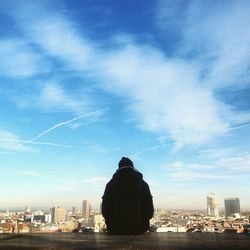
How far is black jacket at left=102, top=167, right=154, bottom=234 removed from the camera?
10.2m

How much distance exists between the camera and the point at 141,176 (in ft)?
36.0

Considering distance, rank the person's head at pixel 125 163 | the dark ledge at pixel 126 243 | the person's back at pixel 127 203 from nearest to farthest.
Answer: the dark ledge at pixel 126 243 < the person's back at pixel 127 203 < the person's head at pixel 125 163

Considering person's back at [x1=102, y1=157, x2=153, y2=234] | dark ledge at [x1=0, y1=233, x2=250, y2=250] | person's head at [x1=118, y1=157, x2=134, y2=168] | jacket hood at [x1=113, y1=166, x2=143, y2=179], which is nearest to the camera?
dark ledge at [x1=0, y1=233, x2=250, y2=250]

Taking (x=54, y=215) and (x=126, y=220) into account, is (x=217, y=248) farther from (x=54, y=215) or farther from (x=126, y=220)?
(x=54, y=215)

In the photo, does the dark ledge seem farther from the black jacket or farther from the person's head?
the person's head

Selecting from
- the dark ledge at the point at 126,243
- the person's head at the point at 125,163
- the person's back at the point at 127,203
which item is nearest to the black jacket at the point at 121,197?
the person's back at the point at 127,203

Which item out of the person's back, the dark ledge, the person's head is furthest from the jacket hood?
the dark ledge

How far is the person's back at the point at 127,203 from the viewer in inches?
398

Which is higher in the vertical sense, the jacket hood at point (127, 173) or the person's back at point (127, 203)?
the jacket hood at point (127, 173)

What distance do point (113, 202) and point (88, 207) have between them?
575ft

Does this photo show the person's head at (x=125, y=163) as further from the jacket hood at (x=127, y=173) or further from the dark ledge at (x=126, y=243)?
the dark ledge at (x=126, y=243)

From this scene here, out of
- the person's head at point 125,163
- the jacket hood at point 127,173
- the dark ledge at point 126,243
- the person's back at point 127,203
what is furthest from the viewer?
the person's head at point 125,163

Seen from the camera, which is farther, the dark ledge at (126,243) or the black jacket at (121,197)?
the black jacket at (121,197)

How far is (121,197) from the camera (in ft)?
34.0
